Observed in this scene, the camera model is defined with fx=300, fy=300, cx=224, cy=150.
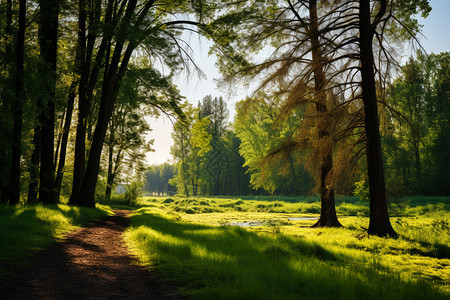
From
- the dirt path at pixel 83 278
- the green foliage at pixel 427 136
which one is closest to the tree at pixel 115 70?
the dirt path at pixel 83 278

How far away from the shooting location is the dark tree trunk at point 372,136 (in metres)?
9.70

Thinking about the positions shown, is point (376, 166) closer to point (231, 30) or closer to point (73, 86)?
point (231, 30)

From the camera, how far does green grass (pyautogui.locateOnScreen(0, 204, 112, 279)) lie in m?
5.09

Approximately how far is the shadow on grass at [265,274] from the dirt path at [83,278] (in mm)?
429

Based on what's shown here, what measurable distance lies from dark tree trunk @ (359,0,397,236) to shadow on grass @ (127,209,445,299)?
12.6 feet

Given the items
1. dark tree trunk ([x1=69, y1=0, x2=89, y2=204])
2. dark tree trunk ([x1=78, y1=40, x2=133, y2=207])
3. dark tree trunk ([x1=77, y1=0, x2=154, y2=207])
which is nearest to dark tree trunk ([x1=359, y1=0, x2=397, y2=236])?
dark tree trunk ([x1=77, y1=0, x2=154, y2=207])

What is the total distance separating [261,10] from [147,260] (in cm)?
1116

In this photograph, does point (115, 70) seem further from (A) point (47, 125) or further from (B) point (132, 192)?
(B) point (132, 192)

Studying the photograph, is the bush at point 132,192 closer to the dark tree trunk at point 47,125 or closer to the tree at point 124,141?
the tree at point 124,141

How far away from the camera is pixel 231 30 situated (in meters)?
13.5

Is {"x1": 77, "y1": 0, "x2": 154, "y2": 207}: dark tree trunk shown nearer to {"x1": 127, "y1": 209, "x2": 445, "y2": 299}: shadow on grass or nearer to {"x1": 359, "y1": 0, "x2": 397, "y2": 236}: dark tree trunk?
{"x1": 127, "y1": 209, "x2": 445, "y2": 299}: shadow on grass

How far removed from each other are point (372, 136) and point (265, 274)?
23.6ft

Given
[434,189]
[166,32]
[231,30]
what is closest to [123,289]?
[231,30]

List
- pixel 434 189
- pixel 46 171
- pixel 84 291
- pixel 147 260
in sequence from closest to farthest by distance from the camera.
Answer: pixel 84 291
pixel 147 260
pixel 46 171
pixel 434 189
